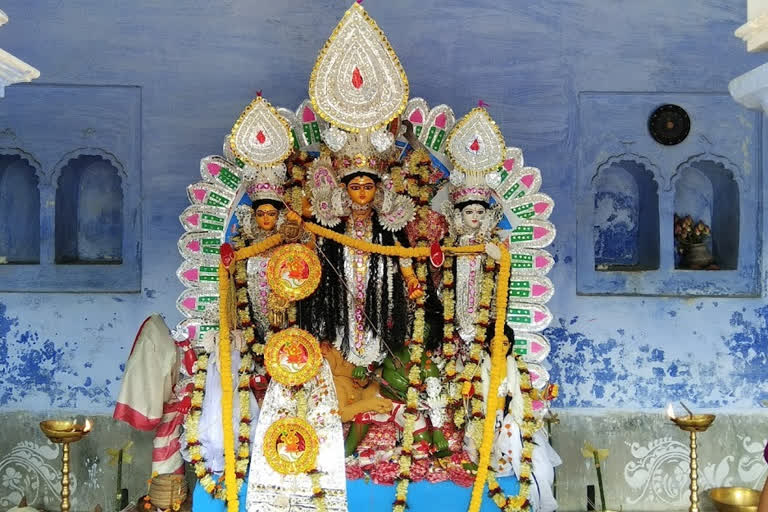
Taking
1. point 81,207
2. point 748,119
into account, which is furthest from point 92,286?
point 748,119

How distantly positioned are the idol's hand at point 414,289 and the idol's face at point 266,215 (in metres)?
0.93

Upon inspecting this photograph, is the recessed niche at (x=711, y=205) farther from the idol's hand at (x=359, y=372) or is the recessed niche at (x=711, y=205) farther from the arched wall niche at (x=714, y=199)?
the idol's hand at (x=359, y=372)

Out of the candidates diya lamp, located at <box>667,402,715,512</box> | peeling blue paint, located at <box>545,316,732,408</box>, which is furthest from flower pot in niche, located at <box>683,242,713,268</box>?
diya lamp, located at <box>667,402,715,512</box>

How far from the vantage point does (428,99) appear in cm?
555

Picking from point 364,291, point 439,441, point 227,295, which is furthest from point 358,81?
point 439,441

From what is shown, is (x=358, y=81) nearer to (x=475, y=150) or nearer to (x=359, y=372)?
(x=475, y=150)

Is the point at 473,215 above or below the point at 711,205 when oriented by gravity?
below

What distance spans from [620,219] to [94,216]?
4.01 metres

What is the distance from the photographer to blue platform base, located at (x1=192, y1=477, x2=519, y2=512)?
172 inches

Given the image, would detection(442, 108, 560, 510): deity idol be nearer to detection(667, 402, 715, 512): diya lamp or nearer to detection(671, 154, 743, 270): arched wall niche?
detection(667, 402, 715, 512): diya lamp

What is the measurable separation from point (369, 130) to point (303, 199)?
25.4 inches

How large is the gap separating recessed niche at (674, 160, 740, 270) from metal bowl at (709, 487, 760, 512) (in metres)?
1.56

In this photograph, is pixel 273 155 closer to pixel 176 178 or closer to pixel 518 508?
pixel 176 178

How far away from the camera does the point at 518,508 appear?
4348mm
